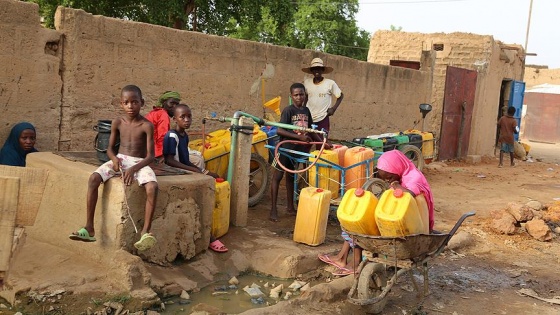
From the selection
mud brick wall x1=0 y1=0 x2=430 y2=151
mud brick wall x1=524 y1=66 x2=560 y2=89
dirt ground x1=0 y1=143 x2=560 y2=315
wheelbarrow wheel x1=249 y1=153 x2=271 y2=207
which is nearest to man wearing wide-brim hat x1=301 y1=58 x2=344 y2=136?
mud brick wall x1=0 y1=0 x2=430 y2=151

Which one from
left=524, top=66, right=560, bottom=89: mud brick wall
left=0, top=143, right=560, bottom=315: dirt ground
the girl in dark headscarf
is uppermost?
left=524, top=66, right=560, bottom=89: mud brick wall

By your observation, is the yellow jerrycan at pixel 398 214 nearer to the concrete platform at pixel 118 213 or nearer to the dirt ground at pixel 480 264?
the dirt ground at pixel 480 264

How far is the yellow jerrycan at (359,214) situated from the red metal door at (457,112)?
1047cm

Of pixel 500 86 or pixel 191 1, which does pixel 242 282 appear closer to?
pixel 191 1

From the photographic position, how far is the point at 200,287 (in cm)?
480

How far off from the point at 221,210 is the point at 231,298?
1084mm

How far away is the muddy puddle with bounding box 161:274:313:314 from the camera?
14.5ft

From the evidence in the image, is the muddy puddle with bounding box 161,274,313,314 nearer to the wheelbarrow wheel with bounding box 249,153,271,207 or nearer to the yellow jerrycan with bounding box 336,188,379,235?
the yellow jerrycan with bounding box 336,188,379,235

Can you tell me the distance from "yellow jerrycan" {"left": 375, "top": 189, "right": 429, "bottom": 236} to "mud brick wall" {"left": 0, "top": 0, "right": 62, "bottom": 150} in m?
3.46

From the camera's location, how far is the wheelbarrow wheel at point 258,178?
A: 7.07m

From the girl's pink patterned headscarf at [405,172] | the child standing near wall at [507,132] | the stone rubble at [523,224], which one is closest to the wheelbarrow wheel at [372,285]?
the girl's pink patterned headscarf at [405,172]

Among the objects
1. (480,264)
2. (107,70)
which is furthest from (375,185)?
(107,70)

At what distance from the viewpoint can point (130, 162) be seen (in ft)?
15.2

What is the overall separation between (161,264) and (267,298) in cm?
94
